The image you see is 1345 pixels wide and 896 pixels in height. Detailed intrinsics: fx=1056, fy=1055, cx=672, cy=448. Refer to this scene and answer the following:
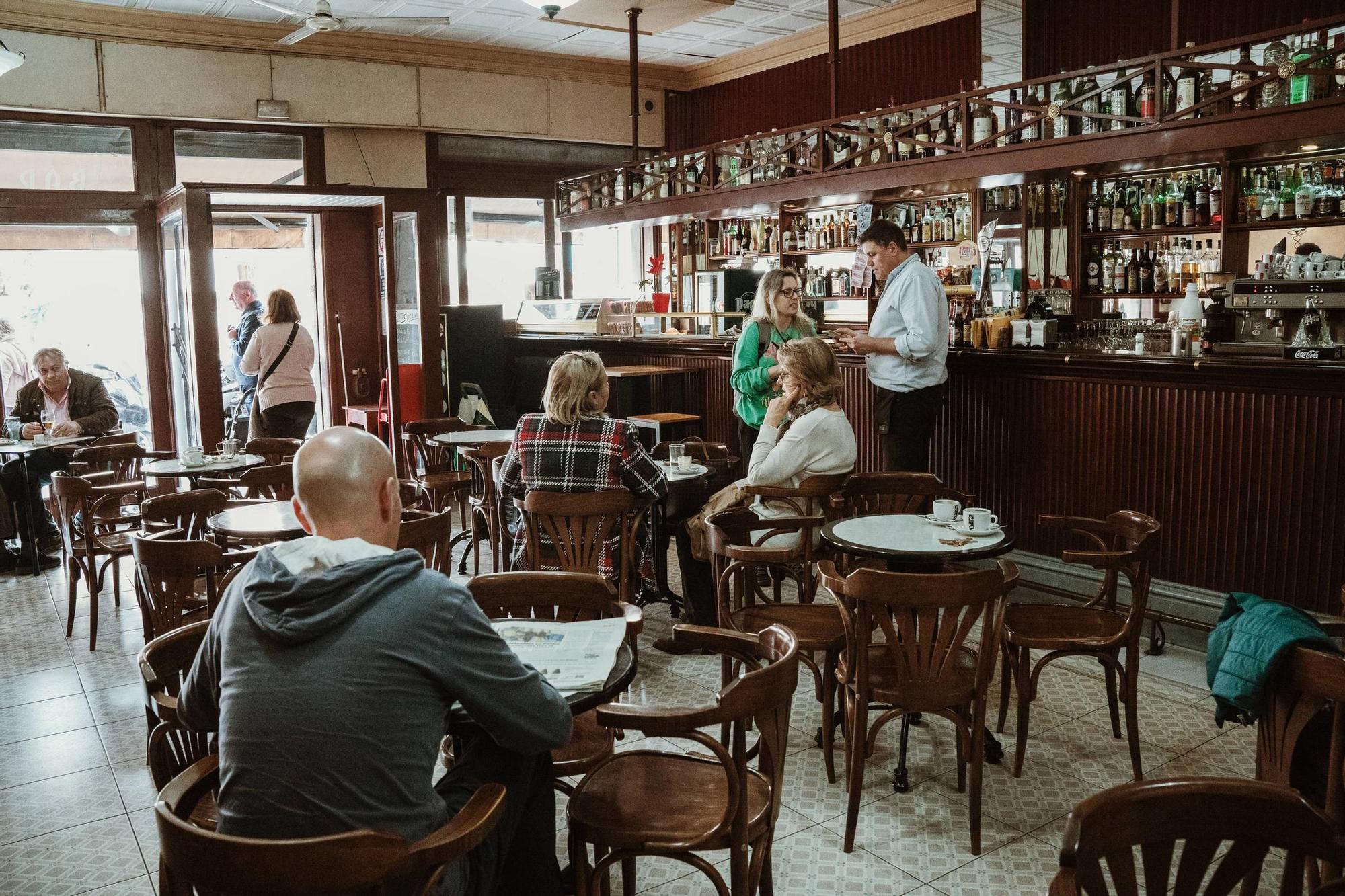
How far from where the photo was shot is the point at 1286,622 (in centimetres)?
230

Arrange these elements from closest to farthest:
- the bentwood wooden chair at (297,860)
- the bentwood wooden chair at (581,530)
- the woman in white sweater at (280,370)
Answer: the bentwood wooden chair at (297,860) < the bentwood wooden chair at (581,530) < the woman in white sweater at (280,370)

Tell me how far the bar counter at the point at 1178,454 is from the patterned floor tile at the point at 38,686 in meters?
4.55

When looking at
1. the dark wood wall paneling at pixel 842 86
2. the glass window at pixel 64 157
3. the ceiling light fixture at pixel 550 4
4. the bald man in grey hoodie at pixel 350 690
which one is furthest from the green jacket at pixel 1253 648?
the glass window at pixel 64 157

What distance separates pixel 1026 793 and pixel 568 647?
1840 millimetres

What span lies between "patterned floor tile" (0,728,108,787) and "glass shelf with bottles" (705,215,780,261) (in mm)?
7578

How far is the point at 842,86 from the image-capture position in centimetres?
984

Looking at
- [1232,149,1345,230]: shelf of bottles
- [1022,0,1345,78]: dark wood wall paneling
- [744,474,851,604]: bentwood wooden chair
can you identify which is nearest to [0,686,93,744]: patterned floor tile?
[744,474,851,604]: bentwood wooden chair

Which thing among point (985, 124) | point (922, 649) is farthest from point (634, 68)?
point (922, 649)

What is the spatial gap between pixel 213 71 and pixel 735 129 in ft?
16.3

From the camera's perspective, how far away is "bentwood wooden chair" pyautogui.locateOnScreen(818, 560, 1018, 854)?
2912mm

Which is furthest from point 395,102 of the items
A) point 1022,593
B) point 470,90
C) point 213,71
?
point 1022,593

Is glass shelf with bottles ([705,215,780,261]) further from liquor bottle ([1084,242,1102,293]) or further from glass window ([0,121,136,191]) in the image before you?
glass window ([0,121,136,191])

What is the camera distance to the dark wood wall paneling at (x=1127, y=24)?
6.73 m

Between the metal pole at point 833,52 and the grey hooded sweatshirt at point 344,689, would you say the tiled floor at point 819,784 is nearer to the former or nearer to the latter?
the grey hooded sweatshirt at point 344,689
